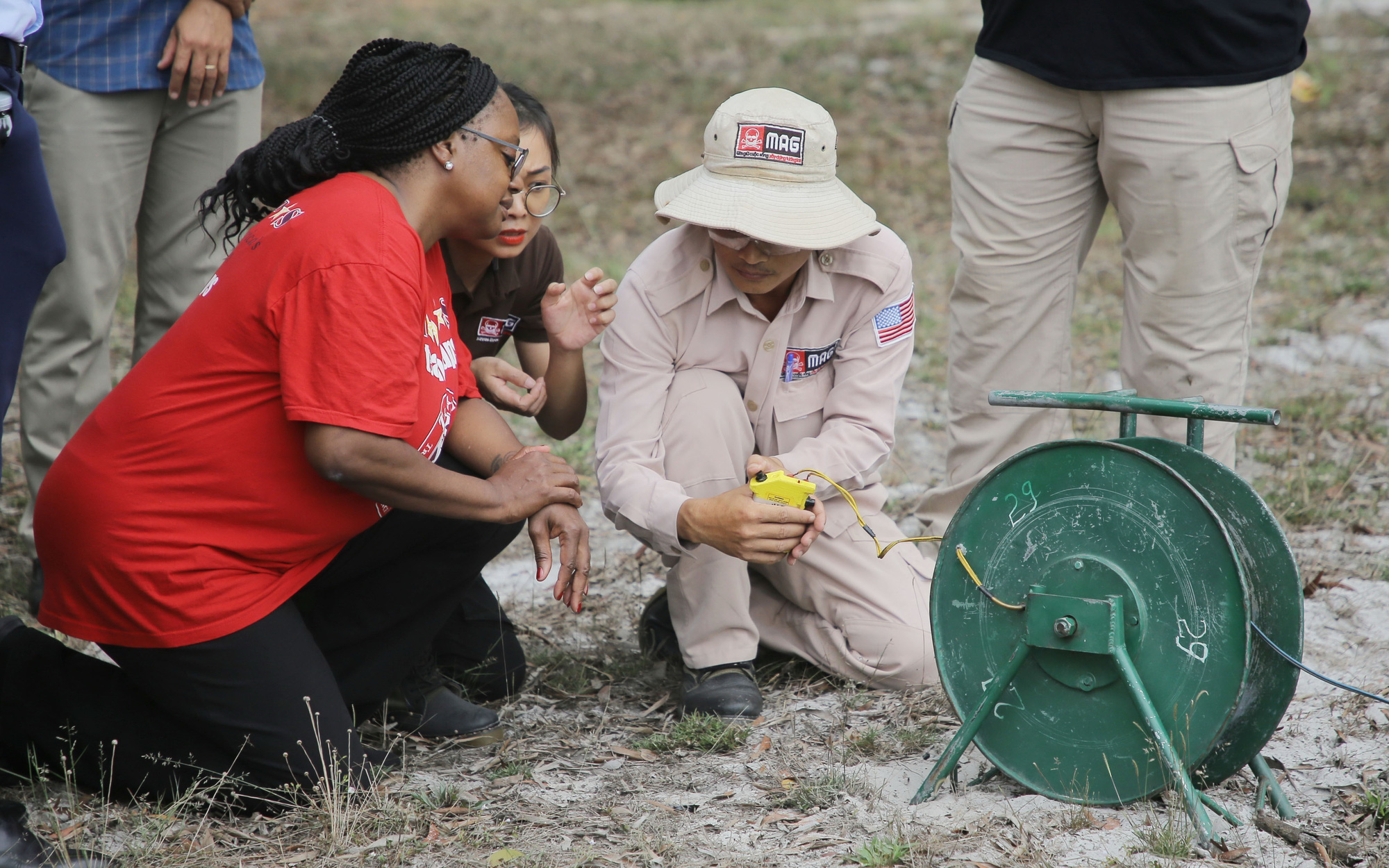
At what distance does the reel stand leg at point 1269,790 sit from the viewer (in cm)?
238

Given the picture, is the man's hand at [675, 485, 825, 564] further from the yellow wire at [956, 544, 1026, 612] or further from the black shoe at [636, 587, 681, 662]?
the black shoe at [636, 587, 681, 662]

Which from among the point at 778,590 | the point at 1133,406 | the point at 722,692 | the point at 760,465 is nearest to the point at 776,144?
the point at 760,465

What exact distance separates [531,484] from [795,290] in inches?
34.9

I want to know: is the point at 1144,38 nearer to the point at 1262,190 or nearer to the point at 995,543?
the point at 1262,190

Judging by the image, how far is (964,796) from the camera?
2531mm

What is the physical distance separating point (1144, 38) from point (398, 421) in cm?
223

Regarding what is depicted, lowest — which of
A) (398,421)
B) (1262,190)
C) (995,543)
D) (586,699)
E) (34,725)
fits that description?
(586,699)

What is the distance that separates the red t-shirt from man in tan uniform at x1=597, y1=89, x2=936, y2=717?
685mm

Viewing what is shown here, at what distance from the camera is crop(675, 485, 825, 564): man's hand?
268cm

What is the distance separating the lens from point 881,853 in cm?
228

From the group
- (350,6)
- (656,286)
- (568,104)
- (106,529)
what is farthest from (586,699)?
(350,6)

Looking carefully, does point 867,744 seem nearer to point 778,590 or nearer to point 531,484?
point 778,590

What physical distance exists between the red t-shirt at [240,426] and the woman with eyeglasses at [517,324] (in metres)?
0.55

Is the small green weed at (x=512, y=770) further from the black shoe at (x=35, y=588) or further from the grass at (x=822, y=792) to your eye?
the black shoe at (x=35, y=588)
